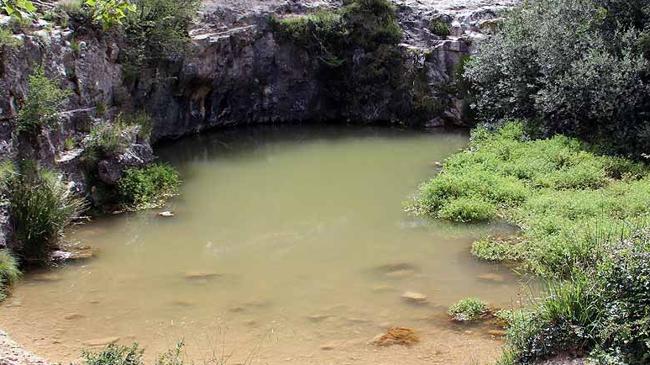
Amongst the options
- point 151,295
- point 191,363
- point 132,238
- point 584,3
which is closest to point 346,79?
point 584,3

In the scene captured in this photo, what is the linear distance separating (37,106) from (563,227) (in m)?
10.1

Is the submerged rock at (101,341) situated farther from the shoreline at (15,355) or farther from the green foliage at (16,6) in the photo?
the green foliage at (16,6)

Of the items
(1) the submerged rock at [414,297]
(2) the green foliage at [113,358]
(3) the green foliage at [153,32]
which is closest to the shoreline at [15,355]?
(2) the green foliage at [113,358]

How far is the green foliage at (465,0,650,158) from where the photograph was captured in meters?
18.2

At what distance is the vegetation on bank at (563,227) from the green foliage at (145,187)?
6.07 meters

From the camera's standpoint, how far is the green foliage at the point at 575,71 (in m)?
18.2

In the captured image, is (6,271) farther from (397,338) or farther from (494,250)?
(494,250)

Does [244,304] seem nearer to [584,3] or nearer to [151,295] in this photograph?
[151,295]

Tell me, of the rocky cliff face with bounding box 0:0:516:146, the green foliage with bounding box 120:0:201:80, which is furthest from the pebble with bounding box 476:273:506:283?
the green foliage with bounding box 120:0:201:80

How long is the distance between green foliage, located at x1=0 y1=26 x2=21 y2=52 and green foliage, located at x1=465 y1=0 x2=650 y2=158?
13299 millimetres

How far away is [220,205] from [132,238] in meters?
2.74

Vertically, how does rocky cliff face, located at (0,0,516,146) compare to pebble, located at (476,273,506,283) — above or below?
above

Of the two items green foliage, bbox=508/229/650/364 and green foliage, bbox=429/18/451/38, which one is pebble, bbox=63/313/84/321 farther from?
green foliage, bbox=429/18/451/38

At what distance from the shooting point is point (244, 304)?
36.0 feet
